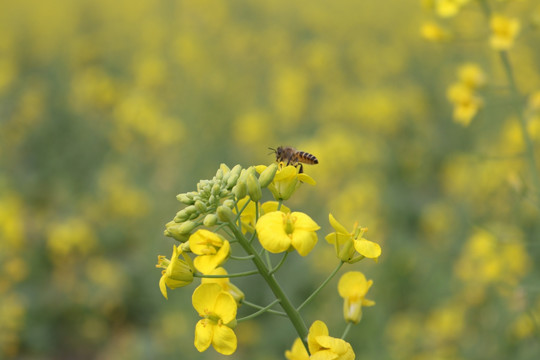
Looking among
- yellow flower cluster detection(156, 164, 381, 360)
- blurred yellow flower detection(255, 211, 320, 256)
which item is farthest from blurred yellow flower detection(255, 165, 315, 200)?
blurred yellow flower detection(255, 211, 320, 256)

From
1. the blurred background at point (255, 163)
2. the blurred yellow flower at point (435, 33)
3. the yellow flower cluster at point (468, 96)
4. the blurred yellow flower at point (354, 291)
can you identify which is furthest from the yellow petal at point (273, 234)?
the blurred yellow flower at point (435, 33)

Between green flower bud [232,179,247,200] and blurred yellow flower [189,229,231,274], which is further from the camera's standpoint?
green flower bud [232,179,247,200]

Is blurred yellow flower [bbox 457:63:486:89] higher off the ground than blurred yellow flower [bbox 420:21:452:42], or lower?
lower

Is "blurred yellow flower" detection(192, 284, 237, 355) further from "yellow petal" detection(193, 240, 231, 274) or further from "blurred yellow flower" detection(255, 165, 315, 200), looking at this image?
"blurred yellow flower" detection(255, 165, 315, 200)

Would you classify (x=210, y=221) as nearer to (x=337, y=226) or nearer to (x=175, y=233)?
(x=175, y=233)

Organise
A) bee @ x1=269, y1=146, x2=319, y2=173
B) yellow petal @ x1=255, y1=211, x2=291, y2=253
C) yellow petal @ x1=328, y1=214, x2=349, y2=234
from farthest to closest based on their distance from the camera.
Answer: bee @ x1=269, y1=146, x2=319, y2=173 → yellow petal @ x1=328, y1=214, x2=349, y2=234 → yellow petal @ x1=255, y1=211, x2=291, y2=253

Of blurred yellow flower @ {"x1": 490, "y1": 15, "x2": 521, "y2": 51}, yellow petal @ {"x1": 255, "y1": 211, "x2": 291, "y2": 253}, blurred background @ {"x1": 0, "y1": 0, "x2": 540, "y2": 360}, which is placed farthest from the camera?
blurred background @ {"x1": 0, "y1": 0, "x2": 540, "y2": 360}
